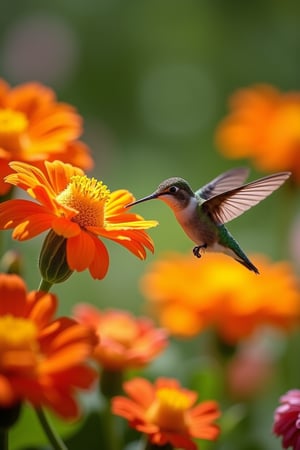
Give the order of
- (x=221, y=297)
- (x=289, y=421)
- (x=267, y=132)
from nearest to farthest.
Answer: (x=289, y=421), (x=221, y=297), (x=267, y=132)

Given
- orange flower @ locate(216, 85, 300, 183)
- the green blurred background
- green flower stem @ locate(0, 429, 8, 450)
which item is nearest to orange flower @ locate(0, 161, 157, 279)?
green flower stem @ locate(0, 429, 8, 450)

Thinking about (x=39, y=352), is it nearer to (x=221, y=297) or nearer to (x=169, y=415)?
(x=169, y=415)

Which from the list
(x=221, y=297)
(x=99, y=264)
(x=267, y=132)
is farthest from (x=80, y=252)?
(x=267, y=132)

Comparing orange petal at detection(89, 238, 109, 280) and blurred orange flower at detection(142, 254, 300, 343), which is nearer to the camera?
orange petal at detection(89, 238, 109, 280)

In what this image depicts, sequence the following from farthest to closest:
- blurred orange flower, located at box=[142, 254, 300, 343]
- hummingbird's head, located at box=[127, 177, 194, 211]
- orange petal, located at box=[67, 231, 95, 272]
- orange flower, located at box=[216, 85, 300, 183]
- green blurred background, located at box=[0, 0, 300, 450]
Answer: green blurred background, located at box=[0, 0, 300, 450] < orange flower, located at box=[216, 85, 300, 183] < blurred orange flower, located at box=[142, 254, 300, 343] < hummingbird's head, located at box=[127, 177, 194, 211] < orange petal, located at box=[67, 231, 95, 272]

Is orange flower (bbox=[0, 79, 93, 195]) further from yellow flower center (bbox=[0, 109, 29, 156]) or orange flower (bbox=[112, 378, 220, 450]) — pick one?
orange flower (bbox=[112, 378, 220, 450])

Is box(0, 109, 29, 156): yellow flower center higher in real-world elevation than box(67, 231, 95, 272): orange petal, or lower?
higher

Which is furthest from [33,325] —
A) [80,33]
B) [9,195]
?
[80,33]
